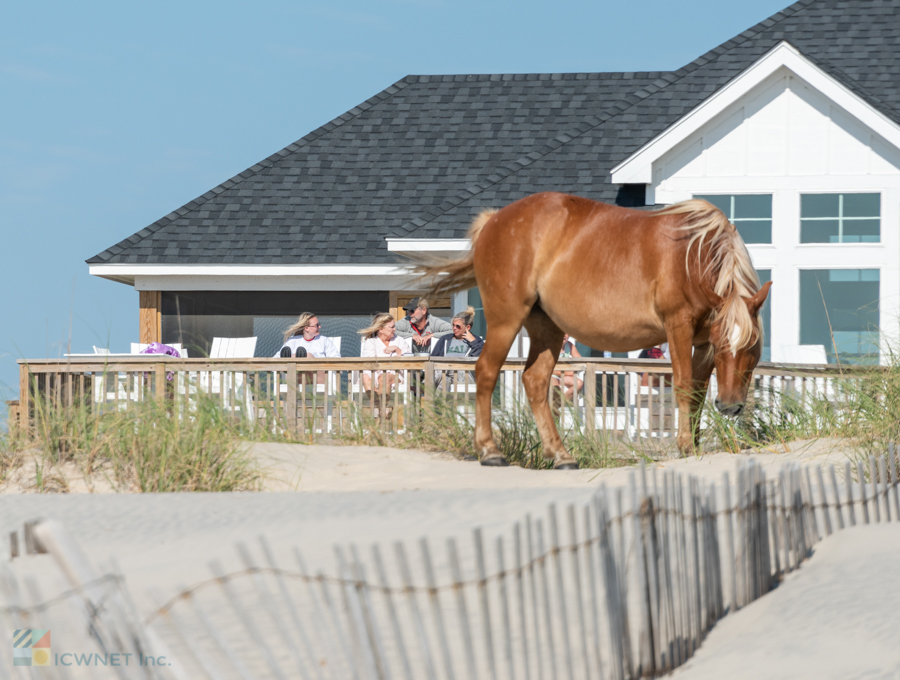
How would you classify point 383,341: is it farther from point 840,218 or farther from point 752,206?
point 840,218

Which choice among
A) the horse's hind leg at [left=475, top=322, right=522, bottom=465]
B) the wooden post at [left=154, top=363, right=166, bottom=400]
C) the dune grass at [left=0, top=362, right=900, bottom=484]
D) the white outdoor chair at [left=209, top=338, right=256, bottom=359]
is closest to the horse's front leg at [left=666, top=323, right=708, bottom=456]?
the dune grass at [left=0, top=362, right=900, bottom=484]

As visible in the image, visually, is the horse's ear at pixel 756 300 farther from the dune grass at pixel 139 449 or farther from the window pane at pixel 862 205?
the window pane at pixel 862 205

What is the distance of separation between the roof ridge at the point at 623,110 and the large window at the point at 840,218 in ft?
12.1

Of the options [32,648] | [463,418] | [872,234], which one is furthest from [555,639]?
[872,234]

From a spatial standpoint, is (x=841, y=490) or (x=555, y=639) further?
(x=841, y=490)

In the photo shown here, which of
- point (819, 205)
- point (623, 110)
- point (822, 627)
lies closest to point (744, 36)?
point (623, 110)

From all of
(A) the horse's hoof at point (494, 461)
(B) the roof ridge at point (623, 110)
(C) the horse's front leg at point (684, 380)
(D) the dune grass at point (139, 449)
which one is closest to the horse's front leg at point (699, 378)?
(C) the horse's front leg at point (684, 380)

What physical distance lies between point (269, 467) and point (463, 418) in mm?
2073

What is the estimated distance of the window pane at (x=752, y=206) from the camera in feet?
50.8

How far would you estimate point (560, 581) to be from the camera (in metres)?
3.52

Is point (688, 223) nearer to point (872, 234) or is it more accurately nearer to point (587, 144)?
point (872, 234)

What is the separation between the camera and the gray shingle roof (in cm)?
1712

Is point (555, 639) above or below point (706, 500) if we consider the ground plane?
Result: below

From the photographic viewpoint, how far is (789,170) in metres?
15.4
